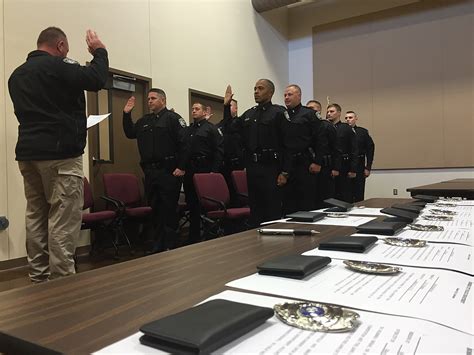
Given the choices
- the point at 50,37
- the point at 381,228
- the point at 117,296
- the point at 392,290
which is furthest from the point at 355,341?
the point at 50,37

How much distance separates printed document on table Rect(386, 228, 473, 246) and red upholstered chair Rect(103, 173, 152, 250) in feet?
9.85

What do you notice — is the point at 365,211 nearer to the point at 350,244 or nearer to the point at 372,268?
the point at 350,244

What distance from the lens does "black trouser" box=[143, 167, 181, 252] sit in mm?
3855

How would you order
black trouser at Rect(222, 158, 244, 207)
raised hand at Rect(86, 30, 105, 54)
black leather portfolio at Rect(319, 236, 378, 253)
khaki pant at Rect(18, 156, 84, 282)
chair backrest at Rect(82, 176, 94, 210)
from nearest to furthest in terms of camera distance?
black leather portfolio at Rect(319, 236, 378, 253) < khaki pant at Rect(18, 156, 84, 282) < raised hand at Rect(86, 30, 105, 54) < chair backrest at Rect(82, 176, 94, 210) < black trouser at Rect(222, 158, 244, 207)

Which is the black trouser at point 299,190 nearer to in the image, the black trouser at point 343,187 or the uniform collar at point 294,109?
the uniform collar at point 294,109

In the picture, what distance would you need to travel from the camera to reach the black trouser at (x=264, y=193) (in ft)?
11.8

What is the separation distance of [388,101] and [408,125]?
587mm

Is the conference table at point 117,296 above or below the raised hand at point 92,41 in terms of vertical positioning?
below

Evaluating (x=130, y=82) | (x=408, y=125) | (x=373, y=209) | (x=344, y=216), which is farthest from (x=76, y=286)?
(x=408, y=125)

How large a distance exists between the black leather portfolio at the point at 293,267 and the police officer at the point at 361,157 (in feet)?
19.4

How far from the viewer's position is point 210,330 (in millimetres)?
438

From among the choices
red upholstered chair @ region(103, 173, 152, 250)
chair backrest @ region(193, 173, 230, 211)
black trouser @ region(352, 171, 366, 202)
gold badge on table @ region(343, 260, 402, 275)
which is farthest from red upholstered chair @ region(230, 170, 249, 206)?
gold badge on table @ region(343, 260, 402, 275)

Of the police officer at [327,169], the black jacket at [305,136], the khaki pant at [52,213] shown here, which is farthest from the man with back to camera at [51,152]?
the police officer at [327,169]

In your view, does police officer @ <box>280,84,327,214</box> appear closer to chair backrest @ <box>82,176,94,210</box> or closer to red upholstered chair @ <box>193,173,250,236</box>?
red upholstered chair @ <box>193,173,250,236</box>
